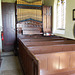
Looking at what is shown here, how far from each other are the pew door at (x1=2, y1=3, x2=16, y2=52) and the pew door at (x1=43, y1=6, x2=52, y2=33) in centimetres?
158

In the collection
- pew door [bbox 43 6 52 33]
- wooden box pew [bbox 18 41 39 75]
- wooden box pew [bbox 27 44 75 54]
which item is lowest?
wooden box pew [bbox 18 41 39 75]

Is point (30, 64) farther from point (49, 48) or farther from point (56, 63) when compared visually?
point (49, 48)

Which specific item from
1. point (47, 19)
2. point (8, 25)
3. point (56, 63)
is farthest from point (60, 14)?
point (56, 63)

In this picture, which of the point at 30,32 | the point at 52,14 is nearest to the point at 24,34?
the point at 30,32

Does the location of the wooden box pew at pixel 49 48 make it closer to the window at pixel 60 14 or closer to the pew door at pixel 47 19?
the window at pixel 60 14

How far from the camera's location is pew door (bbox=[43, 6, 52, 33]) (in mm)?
4870

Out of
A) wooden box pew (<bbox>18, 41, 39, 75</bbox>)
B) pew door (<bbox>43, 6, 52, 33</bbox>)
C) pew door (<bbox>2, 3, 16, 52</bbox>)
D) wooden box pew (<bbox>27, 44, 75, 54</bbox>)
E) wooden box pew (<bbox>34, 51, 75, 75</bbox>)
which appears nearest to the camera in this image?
wooden box pew (<bbox>18, 41, 39, 75</bbox>)

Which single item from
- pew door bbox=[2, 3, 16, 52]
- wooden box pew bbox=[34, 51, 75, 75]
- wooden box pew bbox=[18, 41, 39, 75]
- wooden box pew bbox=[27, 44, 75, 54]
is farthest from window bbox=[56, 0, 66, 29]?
wooden box pew bbox=[34, 51, 75, 75]

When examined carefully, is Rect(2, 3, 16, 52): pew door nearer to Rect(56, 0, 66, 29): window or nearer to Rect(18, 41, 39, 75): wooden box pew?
Rect(56, 0, 66, 29): window

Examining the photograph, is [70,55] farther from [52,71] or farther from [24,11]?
[24,11]

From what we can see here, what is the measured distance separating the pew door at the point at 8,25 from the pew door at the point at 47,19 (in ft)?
5.17

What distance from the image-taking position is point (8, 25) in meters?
5.32

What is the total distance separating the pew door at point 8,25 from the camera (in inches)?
206

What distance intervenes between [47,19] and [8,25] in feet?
6.42
